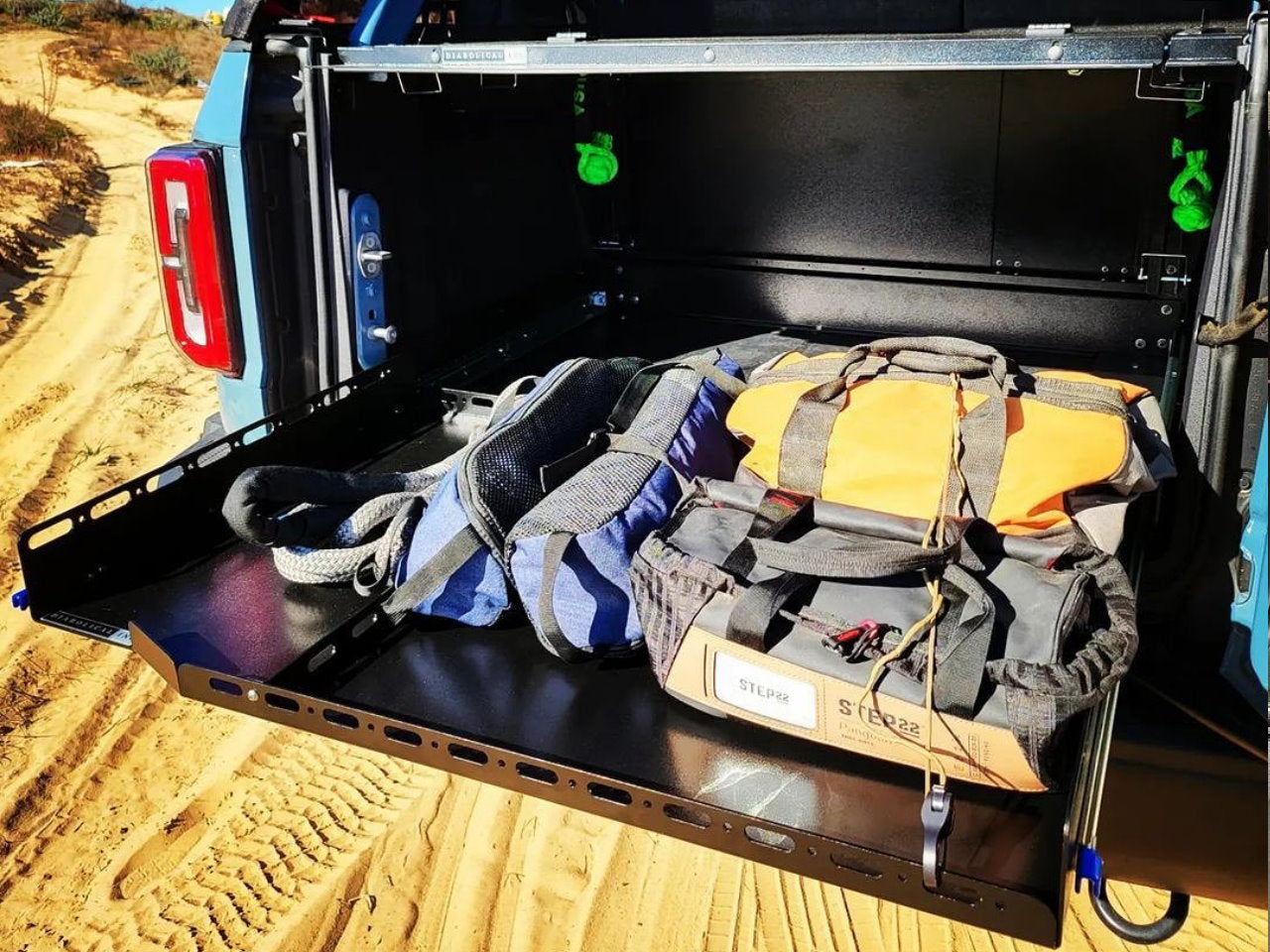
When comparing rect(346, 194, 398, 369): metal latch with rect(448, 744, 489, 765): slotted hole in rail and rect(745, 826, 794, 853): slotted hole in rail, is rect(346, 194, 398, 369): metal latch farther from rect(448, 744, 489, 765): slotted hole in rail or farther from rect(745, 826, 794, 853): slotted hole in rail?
rect(745, 826, 794, 853): slotted hole in rail

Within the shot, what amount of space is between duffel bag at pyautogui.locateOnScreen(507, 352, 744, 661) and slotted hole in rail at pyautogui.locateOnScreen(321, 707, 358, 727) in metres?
0.33

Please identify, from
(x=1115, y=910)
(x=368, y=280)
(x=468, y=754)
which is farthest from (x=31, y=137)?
(x=1115, y=910)

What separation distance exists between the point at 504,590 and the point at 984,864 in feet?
3.08

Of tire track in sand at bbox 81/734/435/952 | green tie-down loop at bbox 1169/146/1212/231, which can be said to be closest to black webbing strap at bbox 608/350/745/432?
green tie-down loop at bbox 1169/146/1212/231

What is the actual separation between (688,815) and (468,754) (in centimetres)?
35

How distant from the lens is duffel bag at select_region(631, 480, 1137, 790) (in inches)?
63.5

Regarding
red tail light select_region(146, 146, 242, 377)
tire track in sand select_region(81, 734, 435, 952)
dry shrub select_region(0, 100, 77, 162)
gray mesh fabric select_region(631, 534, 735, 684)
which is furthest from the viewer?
dry shrub select_region(0, 100, 77, 162)

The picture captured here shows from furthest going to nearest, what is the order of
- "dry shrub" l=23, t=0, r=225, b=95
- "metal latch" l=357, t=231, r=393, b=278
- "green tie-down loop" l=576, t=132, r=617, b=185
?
"dry shrub" l=23, t=0, r=225, b=95 < "green tie-down loop" l=576, t=132, r=617, b=185 < "metal latch" l=357, t=231, r=393, b=278

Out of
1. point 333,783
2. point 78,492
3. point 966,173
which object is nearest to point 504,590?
point 333,783

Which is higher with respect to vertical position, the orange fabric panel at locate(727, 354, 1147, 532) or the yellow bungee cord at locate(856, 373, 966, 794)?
the orange fabric panel at locate(727, 354, 1147, 532)

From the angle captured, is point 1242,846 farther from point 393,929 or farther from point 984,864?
point 393,929

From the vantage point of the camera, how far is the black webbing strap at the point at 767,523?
1850mm

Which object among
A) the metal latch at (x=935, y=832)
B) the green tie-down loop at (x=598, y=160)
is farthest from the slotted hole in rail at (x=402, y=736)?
the green tie-down loop at (x=598, y=160)

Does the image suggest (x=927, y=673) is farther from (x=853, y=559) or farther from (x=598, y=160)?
(x=598, y=160)
